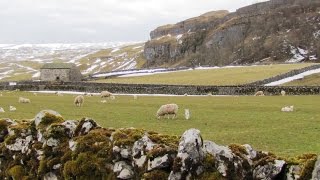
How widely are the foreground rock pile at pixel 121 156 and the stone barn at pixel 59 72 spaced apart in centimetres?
9654

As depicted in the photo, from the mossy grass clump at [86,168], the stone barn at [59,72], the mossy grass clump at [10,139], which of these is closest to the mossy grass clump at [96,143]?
the mossy grass clump at [86,168]

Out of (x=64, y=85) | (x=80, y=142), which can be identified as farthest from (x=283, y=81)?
(x=80, y=142)

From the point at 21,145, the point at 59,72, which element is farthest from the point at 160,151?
the point at 59,72

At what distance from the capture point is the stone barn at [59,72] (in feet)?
375

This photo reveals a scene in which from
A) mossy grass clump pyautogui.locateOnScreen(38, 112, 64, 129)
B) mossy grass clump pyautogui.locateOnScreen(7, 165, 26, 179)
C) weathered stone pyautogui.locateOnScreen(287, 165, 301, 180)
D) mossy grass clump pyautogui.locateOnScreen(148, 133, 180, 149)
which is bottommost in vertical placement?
mossy grass clump pyautogui.locateOnScreen(7, 165, 26, 179)

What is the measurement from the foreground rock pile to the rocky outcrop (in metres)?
128

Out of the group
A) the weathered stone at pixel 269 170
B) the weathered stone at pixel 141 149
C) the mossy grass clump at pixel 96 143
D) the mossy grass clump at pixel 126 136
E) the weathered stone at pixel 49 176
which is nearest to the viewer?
the weathered stone at pixel 269 170

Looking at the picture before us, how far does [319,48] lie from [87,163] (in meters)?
137

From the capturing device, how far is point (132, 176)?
47.4 feet

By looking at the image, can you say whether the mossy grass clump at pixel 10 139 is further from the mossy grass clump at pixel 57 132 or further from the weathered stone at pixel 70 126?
the weathered stone at pixel 70 126

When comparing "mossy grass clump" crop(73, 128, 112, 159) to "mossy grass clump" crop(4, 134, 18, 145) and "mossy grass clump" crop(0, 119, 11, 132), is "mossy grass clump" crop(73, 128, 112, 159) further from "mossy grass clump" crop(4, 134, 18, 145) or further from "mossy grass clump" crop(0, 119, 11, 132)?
"mossy grass clump" crop(0, 119, 11, 132)

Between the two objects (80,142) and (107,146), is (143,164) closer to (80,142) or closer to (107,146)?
(107,146)

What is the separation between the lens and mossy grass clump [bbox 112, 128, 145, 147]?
14.9 m

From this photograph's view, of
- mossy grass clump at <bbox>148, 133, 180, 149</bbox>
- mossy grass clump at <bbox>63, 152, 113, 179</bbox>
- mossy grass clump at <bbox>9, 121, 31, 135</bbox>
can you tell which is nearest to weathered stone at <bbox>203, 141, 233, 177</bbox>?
mossy grass clump at <bbox>148, 133, 180, 149</bbox>
